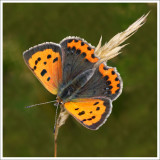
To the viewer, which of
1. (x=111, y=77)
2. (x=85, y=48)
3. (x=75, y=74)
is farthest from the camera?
(x=75, y=74)

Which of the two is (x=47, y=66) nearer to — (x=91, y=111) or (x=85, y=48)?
(x=85, y=48)

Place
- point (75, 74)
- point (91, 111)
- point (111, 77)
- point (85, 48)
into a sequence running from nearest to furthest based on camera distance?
1. point (91, 111)
2. point (111, 77)
3. point (85, 48)
4. point (75, 74)

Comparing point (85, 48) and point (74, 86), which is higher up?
point (85, 48)

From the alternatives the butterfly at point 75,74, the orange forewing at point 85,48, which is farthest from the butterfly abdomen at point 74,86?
the orange forewing at point 85,48

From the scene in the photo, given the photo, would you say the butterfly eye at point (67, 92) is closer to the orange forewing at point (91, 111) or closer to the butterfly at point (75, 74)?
the butterfly at point (75, 74)

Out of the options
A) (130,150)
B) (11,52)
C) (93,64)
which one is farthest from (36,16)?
(130,150)

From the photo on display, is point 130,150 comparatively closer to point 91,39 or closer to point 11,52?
point 91,39

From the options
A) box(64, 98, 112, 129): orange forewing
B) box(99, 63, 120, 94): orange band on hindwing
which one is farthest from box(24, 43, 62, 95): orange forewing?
box(99, 63, 120, 94): orange band on hindwing

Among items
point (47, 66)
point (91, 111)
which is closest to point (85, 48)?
point (47, 66)
